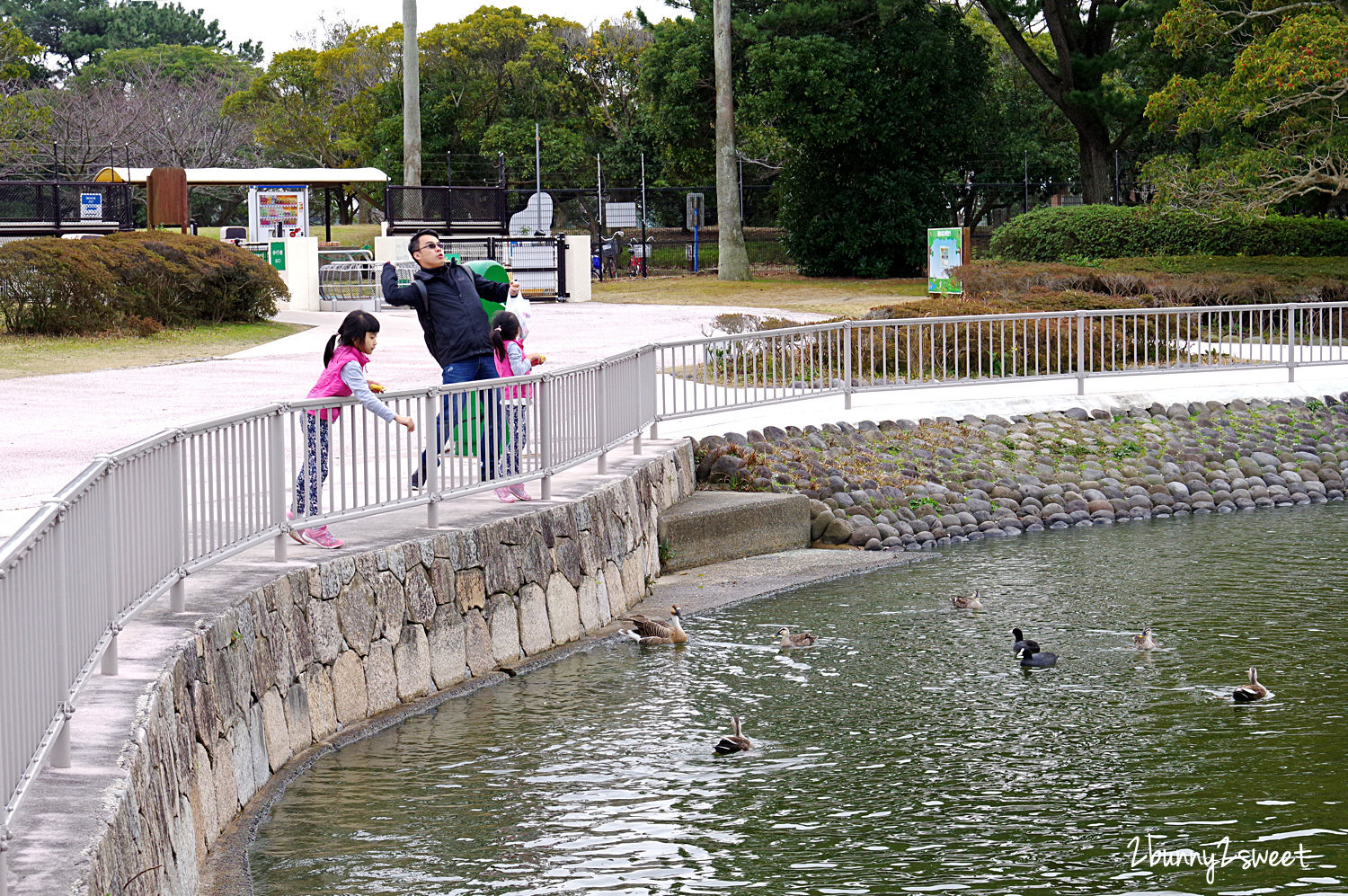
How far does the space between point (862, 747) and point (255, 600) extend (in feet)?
11.0

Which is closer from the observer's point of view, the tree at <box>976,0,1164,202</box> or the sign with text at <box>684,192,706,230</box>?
the tree at <box>976,0,1164,202</box>

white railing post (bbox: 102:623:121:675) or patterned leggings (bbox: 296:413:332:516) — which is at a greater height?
patterned leggings (bbox: 296:413:332:516)

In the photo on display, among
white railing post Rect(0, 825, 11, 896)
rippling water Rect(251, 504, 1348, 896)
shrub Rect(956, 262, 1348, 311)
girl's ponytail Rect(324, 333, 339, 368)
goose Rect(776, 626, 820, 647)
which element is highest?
shrub Rect(956, 262, 1348, 311)

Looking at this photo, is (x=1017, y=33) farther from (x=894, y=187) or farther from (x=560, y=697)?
(x=560, y=697)

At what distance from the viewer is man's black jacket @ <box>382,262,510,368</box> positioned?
11648mm

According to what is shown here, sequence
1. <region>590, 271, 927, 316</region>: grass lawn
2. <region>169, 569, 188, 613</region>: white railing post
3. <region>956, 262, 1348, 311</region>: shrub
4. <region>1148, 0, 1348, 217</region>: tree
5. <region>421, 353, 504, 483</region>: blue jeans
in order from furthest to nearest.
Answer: <region>590, 271, 927, 316</region>: grass lawn, <region>1148, 0, 1348, 217</region>: tree, <region>956, 262, 1348, 311</region>: shrub, <region>421, 353, 504, 483</region>: blue jeans, <region>169, 569, 188, 613</region>: white railing post

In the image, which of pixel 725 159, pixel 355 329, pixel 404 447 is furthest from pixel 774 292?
pixel 355 329

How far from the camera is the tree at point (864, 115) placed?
39.9 meters

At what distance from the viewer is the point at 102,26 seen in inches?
3169

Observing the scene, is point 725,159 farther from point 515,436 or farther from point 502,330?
point 515,436

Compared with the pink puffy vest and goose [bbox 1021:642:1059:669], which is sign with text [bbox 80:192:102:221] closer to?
the pink puffy vest

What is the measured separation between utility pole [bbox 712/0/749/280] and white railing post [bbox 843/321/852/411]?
22.7 m

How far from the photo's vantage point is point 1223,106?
27.8 meters

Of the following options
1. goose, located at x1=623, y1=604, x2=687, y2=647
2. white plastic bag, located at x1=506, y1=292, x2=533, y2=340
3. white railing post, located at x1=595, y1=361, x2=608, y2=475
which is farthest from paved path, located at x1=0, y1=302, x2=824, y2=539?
goose, located at x1=623, y1=604, x2=687, y2=647
